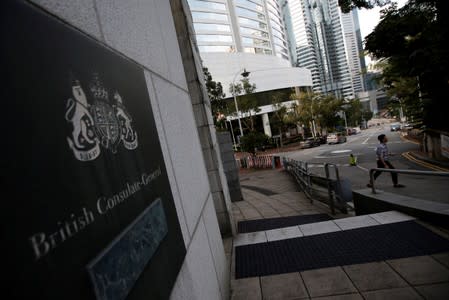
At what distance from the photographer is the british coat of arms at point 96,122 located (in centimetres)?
111

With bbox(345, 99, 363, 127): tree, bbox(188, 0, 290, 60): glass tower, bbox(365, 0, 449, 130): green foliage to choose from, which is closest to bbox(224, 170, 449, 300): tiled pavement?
bbox(365, 0, 449, 130): green foliage

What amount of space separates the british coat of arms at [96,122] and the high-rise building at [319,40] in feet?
570

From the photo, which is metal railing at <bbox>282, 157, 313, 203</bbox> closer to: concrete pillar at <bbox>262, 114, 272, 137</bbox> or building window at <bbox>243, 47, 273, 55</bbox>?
concrete pillar at <bbox>262, 114, 272, 137</bbox>

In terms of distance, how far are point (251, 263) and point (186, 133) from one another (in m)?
2.46

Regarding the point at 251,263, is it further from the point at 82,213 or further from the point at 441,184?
the point at 441,184

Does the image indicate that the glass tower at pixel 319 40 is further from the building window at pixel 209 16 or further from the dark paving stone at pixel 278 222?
the dark paving stone at pixel 278 222

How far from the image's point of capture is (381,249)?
4164 millimetres

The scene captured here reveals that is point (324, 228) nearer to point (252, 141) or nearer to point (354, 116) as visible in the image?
point (252, 141)

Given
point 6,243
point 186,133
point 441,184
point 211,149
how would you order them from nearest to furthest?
point 6,243 < point 186,133 < point 211,149 < point 441,184

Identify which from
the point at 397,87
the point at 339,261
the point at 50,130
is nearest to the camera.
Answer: the point at 50,130

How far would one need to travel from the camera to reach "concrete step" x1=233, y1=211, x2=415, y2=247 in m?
5.17

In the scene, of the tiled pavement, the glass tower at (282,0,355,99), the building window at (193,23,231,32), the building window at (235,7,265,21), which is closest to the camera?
the tiled pavement

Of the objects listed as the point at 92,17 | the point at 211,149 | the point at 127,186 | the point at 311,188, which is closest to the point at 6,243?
the point at 127,186

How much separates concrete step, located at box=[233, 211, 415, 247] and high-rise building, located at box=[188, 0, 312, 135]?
49.8m
